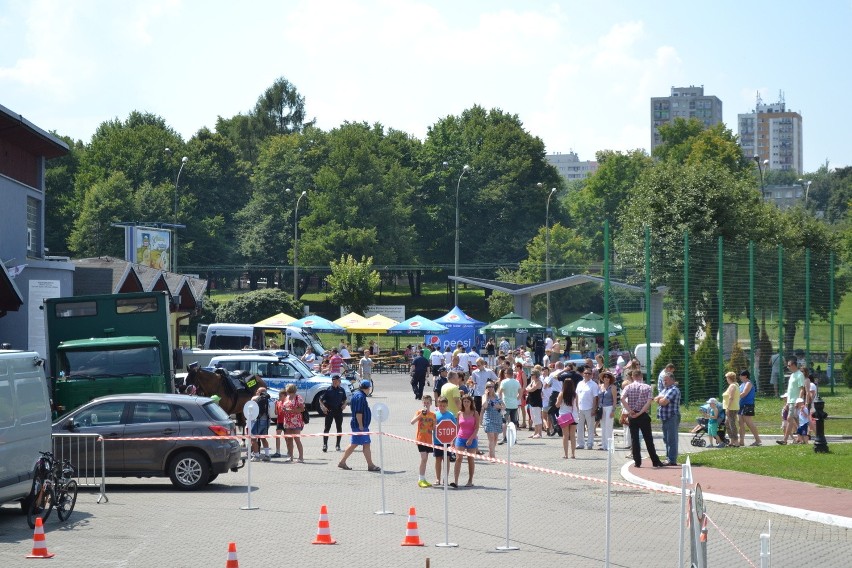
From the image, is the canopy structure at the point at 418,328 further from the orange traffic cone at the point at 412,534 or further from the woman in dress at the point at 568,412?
the orange traffic cone at the point at 412,534

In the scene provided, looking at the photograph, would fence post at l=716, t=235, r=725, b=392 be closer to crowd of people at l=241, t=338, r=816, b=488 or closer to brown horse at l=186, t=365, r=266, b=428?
crowd of people at l=241, t=338, r=816, b=488

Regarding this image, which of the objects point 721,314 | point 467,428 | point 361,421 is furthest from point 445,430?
point 721,314

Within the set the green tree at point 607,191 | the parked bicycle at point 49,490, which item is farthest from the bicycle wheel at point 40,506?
the green tree at point 607,191

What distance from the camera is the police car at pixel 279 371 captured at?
3266 centimetres

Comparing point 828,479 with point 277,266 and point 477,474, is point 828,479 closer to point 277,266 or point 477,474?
point 477,474

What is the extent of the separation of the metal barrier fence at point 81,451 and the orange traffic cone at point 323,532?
203 inches

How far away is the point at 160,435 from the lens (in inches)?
709

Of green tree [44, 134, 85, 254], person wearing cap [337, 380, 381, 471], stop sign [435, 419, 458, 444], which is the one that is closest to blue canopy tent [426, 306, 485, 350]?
person wearing cap [337, 380, 381, 471]

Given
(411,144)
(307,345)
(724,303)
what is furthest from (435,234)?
(724,303)

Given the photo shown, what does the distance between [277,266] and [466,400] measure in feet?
251

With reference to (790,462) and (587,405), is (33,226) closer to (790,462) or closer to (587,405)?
(587,405)

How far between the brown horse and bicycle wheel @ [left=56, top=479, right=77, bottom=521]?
11986mm

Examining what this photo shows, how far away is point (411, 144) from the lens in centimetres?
10656

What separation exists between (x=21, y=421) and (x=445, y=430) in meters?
6.75
